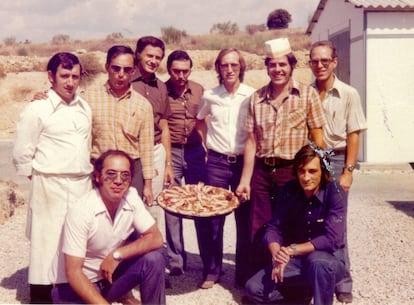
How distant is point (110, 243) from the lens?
13.3 feet

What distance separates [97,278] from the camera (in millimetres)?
4066

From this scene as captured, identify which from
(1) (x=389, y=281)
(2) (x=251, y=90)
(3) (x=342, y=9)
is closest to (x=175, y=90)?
(2) (x=251, y=90)

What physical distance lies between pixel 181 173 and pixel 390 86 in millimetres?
7580

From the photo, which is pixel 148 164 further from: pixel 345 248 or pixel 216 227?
pixel 345 248

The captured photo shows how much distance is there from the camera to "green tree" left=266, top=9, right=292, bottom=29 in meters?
61.9

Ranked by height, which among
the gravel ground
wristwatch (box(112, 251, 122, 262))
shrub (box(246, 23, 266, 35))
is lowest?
the gravel ground

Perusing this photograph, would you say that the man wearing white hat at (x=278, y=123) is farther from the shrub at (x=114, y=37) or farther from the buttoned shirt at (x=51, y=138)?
the shrub at (x=114, y=37)

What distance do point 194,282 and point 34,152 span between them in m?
2.00

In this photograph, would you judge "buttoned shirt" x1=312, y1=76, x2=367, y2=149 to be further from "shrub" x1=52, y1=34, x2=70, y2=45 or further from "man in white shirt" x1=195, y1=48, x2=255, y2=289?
"shrub" x1=52, y1=34, x2=70, y2=45

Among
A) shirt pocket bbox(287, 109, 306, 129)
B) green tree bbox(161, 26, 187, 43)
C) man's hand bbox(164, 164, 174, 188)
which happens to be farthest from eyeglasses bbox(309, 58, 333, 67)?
green tree bbox(161, 26, 187, 43)

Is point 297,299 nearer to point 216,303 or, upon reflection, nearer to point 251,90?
point 216,303

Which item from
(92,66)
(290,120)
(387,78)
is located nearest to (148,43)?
(290,120)

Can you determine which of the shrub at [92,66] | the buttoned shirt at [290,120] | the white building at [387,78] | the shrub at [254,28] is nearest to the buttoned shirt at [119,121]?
the buttoned shirt at [290,120]

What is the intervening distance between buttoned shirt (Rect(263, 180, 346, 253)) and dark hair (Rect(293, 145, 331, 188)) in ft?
0.18
